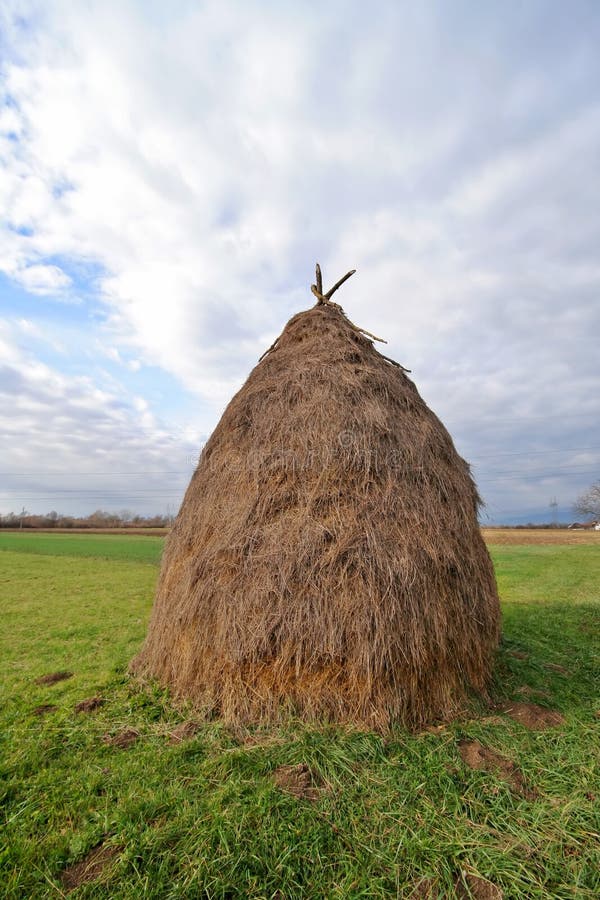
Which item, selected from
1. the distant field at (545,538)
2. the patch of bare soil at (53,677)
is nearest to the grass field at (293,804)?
the patch of bare soil at (53,677)

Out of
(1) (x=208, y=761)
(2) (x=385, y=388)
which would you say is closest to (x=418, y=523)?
(2) (x=385, y=388)

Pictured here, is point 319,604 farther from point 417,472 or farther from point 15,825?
point 15,825

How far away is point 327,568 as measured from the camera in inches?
186

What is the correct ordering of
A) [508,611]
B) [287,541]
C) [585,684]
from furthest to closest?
[508,611] → [585,684] → [287,541]

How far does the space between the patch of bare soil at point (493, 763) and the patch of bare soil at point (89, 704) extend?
13.6ft

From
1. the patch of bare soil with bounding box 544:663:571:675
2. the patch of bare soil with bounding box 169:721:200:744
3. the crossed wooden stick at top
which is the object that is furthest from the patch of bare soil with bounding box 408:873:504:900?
the crossed wooden stick at top

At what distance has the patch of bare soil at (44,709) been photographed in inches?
215

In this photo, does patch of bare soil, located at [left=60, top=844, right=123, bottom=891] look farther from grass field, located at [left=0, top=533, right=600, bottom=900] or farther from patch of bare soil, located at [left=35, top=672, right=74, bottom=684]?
patch of bare soil, located at [left=35, top=672, right=74, bottom=684]

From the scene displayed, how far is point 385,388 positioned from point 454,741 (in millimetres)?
4184

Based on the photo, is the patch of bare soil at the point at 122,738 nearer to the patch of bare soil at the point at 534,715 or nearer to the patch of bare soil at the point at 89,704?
the patch of bare soil at the point at 89,704

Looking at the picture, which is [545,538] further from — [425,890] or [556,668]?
[425,890]

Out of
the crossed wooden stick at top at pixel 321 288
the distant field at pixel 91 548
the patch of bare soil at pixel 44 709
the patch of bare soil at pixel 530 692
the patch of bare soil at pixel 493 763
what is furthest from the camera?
the distant field at pixel 91 548

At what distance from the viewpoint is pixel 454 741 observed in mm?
4289

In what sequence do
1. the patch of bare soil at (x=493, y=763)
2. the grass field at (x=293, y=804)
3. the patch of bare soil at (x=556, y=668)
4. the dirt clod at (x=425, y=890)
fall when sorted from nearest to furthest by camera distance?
the dirt clod at (x=425, y=890), the grass field at (x=293, y=804), the patch of bare soil at (x=493, y=763), the patch of bare soil at (x=556, y=668)
